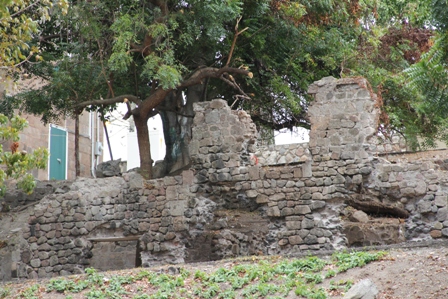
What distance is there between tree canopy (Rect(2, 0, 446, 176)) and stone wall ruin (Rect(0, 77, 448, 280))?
1.33 m

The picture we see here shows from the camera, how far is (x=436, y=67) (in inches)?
435

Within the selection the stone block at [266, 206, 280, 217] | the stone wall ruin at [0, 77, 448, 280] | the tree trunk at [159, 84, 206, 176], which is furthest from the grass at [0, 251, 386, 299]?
the tree trunk at [159, 84, 206, 176]

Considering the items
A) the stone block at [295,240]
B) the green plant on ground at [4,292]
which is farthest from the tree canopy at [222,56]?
the green plant on ground at [4,292]

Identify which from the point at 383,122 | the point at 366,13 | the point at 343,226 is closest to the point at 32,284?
the point at 343,226

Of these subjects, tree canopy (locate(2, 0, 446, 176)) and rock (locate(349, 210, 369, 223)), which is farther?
tree canopy (locate(2, 0, 446, 176))

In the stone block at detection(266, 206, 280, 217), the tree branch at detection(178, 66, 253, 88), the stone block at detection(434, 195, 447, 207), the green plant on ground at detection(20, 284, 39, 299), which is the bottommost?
the green plant on ground at detection(20, 284, 39, 299)

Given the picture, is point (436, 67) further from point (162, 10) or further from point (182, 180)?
point (162, 10)

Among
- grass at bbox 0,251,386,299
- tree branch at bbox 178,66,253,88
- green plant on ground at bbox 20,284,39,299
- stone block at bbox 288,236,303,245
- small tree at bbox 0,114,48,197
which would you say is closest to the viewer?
grass at bbox 0,251,386,299

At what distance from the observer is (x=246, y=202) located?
1641cm

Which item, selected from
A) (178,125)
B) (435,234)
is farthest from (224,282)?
(178,125)

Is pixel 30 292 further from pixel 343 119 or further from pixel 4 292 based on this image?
pixel 343 119

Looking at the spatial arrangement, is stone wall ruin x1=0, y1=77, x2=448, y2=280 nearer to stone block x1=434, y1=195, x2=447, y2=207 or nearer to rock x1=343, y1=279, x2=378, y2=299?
stone block x1=434, y1=195, x2=447, y2=207

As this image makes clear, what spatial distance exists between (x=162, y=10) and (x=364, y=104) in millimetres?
4731

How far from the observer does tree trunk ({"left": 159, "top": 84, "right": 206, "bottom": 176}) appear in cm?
2000
